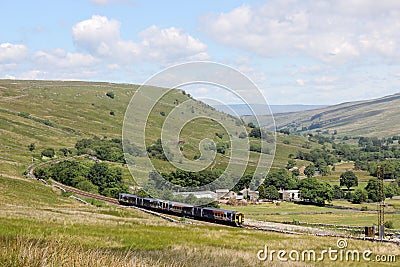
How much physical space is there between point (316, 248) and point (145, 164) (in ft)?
105

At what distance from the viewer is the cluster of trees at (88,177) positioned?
112875 millimetres

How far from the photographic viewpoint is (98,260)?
408 inches

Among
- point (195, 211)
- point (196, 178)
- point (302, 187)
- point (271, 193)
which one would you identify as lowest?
point (271, 193)

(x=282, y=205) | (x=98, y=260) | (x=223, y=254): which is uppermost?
(x=98, y=260)

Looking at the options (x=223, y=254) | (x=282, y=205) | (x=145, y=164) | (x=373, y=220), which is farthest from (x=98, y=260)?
(x=282, y=205)

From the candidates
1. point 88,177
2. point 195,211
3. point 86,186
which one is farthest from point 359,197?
point 195,211

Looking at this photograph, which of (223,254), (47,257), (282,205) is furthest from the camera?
(282,205)

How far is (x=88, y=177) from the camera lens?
12056 centimetres

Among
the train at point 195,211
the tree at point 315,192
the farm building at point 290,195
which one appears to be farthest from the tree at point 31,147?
the train at point 195,211

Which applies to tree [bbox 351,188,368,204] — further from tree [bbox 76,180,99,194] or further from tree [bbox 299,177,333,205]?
tree [bbox 76,180,99,194]

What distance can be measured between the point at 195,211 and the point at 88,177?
53495mm

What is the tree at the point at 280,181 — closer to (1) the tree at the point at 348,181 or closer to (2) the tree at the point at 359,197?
(2) the tree at the point at 359,197

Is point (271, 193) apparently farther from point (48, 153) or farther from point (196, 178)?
point (196, 178)

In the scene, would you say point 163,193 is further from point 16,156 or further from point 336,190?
point 336,190
